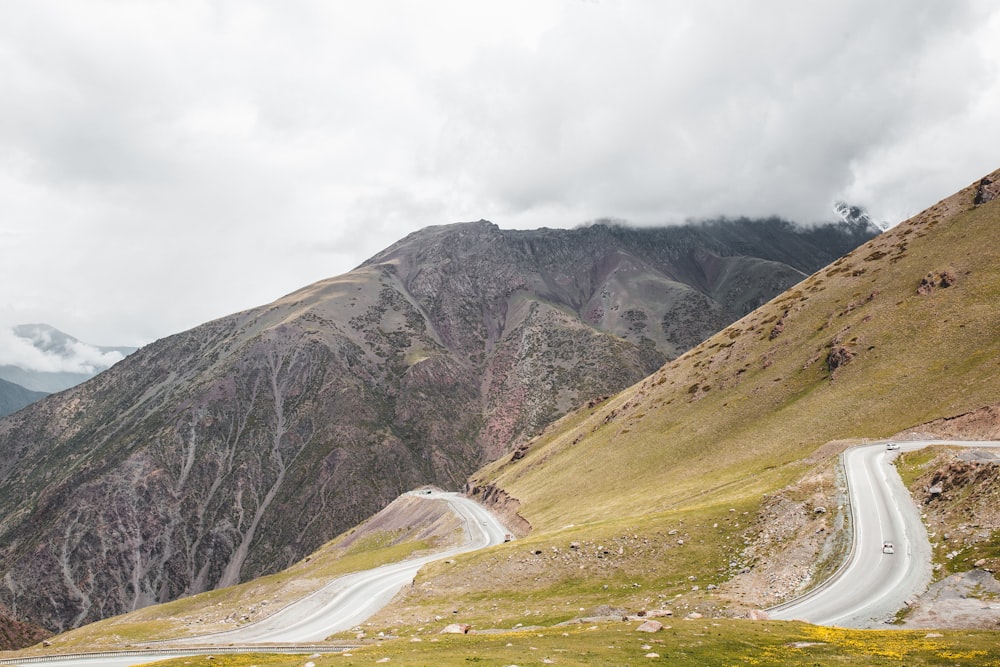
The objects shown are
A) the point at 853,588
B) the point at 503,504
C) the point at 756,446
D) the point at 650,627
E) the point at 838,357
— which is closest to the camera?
the point at 650,627

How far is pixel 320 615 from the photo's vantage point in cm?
5994

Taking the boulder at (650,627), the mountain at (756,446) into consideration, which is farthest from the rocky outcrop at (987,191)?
the boulder at (650,627)

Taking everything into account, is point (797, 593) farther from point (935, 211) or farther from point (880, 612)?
point (935, 211)

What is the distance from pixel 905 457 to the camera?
51750 mm

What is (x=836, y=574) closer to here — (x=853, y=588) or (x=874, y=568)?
(x=853, y=588)

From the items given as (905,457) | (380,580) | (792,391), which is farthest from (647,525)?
(792,391)

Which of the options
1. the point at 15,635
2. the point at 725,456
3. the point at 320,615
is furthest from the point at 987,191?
the point at 15,635

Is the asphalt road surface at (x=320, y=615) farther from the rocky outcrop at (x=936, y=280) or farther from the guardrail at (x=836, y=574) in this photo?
the rocky outcrop at (x=936, y=280)

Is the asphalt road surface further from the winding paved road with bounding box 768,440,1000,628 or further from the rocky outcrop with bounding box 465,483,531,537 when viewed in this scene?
the winding paved road with bounding box 768,440,1000,628

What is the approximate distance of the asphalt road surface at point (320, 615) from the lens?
→ 45.8 meters

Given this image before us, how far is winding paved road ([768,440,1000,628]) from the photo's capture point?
3259 cm

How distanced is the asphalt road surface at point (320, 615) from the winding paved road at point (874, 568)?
42.8 metres

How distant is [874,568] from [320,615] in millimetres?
54504

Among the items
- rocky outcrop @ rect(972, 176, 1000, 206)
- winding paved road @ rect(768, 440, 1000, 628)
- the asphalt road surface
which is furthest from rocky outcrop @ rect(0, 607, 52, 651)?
rocky outcrop @ rect(972, 176, 1000, 206)
